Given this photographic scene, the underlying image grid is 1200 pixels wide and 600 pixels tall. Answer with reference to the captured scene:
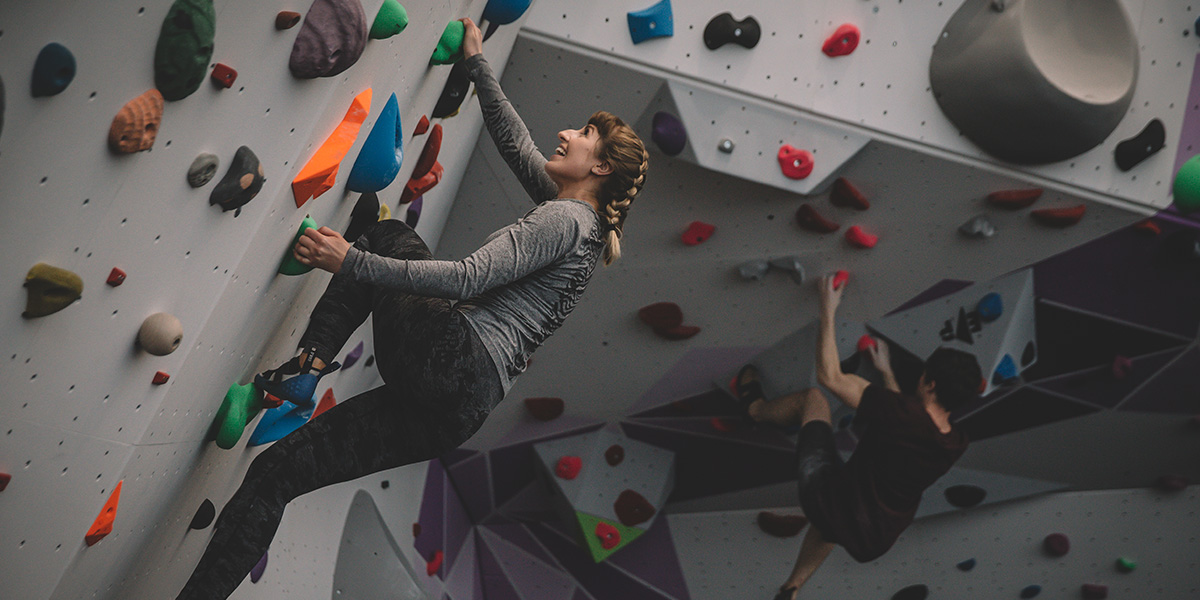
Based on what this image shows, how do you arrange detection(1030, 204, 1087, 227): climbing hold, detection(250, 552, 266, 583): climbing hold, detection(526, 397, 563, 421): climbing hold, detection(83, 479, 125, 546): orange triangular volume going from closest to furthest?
detection(83, 479, 125, 546): orange triangular volume, detection(250, 552, 266, 583): climbing hold, detection(1030, 204, 1087, 227): climbing hold, detection(526, 397, 563, 421): climbing hold

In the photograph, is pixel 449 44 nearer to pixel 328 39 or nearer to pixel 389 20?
pixel 389 20

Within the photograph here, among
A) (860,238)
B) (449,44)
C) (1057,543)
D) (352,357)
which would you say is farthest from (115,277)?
(1057,543)

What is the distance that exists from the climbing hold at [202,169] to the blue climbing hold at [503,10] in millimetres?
1151

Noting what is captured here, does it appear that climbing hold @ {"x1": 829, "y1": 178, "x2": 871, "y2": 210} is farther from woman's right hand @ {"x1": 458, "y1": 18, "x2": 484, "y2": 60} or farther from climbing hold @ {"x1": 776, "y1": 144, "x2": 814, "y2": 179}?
woman's right hand @ {"x1": 458, "y1": 18, "x2": 484, "y2": 60}

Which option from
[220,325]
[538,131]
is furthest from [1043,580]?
[220,325]

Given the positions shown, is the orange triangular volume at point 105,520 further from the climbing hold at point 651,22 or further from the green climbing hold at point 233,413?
the climbing hold at point 651,22

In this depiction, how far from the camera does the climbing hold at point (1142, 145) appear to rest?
10.2 feet

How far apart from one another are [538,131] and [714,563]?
208 centimetres

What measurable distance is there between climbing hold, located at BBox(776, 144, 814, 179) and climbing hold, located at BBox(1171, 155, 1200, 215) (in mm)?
1212

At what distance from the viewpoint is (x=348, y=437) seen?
6.15 feet

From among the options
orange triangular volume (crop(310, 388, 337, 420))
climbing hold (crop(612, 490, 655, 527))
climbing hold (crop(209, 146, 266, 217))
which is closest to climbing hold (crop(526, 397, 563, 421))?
climbing hold (crop(612, 490, 655, 527))

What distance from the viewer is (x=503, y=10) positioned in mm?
2410

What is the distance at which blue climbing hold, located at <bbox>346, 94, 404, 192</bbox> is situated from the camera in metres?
1.96

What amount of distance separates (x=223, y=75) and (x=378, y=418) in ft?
2.67
